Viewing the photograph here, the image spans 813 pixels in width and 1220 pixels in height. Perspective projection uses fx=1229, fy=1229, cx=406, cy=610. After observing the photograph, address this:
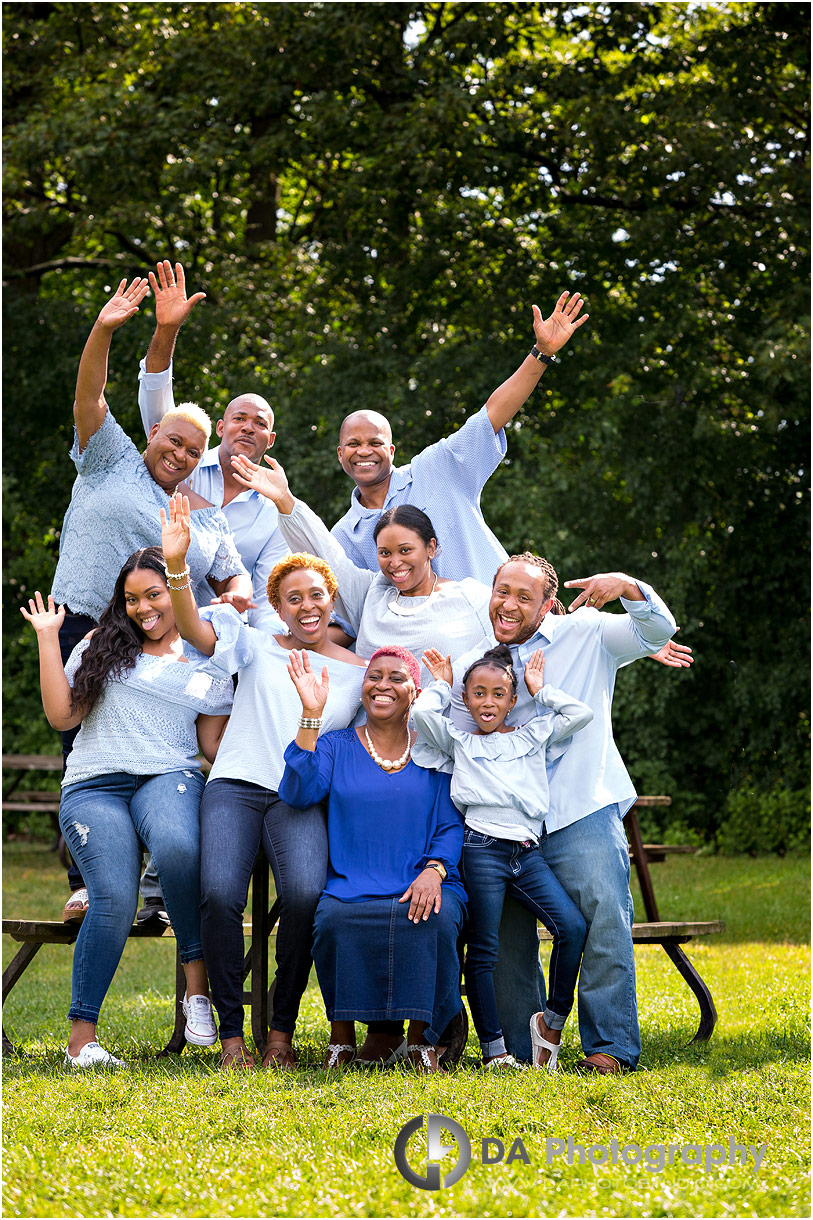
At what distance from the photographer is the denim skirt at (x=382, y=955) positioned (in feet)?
12.8

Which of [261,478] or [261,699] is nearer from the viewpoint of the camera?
[261,699]

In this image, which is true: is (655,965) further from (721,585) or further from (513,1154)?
(721,585)

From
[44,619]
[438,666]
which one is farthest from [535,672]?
[44,619]

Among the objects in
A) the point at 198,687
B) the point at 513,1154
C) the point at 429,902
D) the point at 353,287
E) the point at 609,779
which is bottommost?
the point at 513,1154

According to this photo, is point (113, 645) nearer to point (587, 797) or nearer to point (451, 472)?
Answer: point (451, 472)

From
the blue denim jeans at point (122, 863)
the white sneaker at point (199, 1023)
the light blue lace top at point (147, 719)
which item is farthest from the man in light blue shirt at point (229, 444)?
the white sneaker at point (199, 1023)

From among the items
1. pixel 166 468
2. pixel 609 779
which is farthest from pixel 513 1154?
pixel 166 468

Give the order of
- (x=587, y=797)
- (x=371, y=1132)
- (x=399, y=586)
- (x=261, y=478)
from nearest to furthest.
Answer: (x=371, y=1132) → (x=587, y=797) → (x=399, y=586) → (x=261, y=478)

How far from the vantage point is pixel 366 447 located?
474 centimetres

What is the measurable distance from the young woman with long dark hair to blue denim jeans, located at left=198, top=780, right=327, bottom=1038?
10 centimetres

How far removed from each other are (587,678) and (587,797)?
17.0 inches

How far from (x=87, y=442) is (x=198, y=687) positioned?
3.38 ft

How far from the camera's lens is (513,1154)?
316cm

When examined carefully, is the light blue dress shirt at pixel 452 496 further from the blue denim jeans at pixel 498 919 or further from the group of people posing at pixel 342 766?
the blue denim jeans at pixel 498 919
